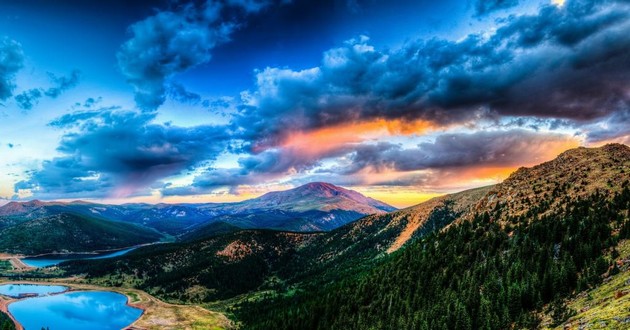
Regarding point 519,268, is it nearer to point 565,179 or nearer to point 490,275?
point 490,275

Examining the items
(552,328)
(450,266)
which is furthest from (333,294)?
(552,328)

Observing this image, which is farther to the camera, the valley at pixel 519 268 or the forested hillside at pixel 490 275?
the forested hillside at pixel 490 275

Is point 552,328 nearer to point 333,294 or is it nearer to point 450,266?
point 450,266

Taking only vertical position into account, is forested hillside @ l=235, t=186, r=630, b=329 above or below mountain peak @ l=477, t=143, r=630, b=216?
below

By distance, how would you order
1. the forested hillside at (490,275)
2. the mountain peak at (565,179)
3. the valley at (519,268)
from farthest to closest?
the mountain peak at (565,179) < the forested hillside at (490,275) < the valley at (519,268)

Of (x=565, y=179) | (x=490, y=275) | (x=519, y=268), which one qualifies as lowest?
(x=490, y=275)

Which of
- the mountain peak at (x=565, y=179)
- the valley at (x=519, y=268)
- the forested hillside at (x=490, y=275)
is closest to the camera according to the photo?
the valley at (x=519, y=268)

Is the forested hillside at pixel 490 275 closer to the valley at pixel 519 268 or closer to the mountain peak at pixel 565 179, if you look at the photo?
the valley at pixel 519 268

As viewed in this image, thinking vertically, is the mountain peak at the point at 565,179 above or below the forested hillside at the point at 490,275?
above

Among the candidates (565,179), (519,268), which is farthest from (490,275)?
(565,179)

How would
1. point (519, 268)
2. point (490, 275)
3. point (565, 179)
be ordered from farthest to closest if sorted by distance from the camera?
point (565, 179), point (490, 275), point (519, 268)

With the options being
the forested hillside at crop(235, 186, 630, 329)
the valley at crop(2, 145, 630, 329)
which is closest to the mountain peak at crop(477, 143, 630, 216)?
the valley at crop(2, 145, 630, 329)

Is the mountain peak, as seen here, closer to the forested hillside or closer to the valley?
the valley

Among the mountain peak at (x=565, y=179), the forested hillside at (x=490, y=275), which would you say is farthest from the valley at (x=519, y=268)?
the mountain peak at (x=565, y=179)
